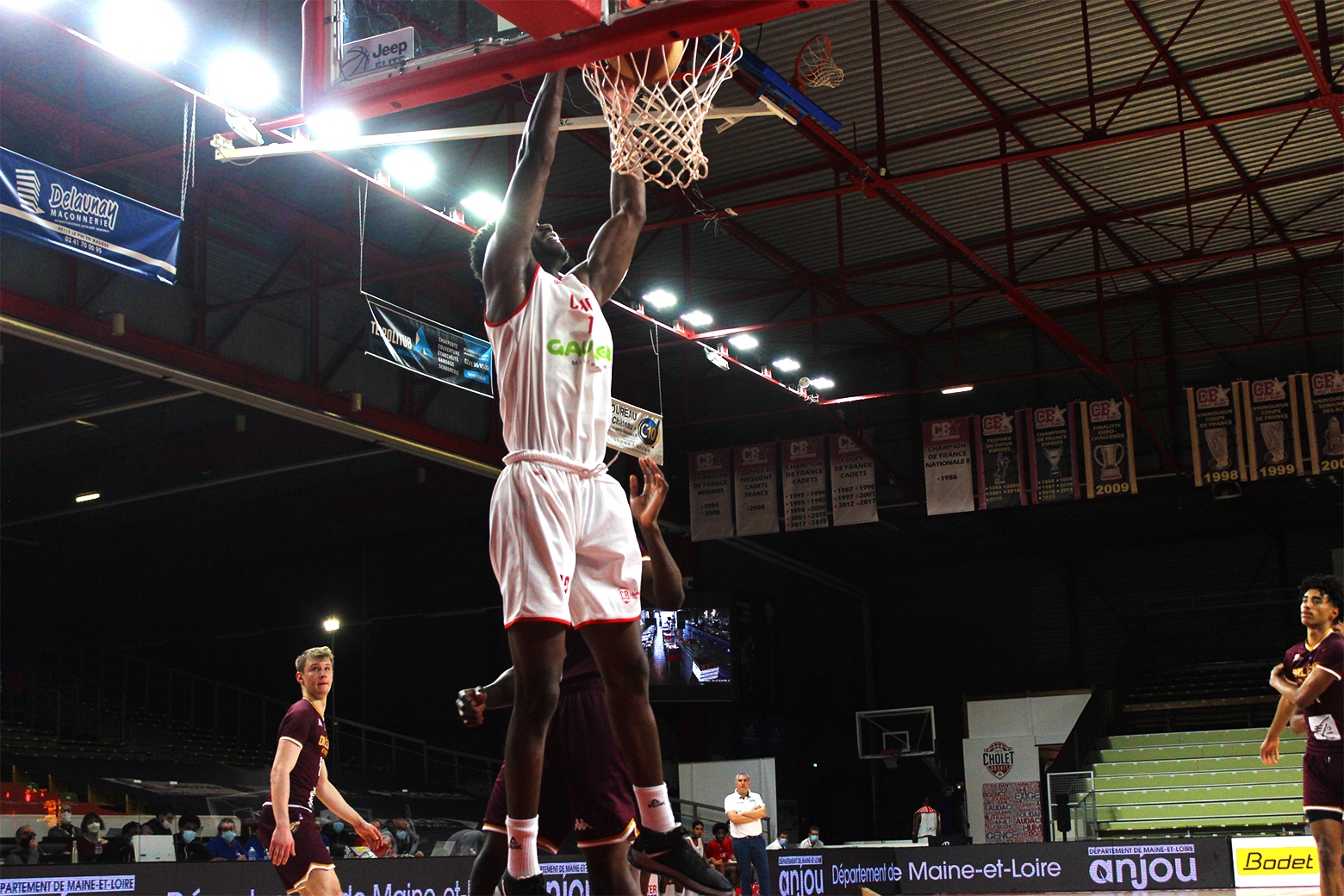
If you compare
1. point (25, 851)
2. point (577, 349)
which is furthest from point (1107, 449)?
point (577, 349)

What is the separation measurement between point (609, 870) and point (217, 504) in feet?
79.5

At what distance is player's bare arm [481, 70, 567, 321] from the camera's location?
13.4ft

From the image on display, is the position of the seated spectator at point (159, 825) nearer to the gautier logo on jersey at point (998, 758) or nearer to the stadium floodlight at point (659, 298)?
the stadium floodlight at point (659, 298)

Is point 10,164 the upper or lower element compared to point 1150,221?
lower

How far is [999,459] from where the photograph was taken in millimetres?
22875

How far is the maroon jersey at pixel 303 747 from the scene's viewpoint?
24.5ft

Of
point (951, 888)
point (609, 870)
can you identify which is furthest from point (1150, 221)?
point (609, 870)

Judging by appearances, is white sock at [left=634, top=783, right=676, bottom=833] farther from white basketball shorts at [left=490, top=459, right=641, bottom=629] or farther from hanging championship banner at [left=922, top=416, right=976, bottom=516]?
hanging championship banner at [left=922, top=416, right=976, bottom=516]

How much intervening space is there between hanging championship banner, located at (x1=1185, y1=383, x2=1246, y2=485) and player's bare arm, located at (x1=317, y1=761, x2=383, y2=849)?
17481 mm

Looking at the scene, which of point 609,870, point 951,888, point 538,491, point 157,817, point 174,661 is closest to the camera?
point 538,491

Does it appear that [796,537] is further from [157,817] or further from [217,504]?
[157,817]

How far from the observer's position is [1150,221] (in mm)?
20719

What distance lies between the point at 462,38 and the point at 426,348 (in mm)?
10556

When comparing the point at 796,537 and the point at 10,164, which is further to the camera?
the point at 796,537
